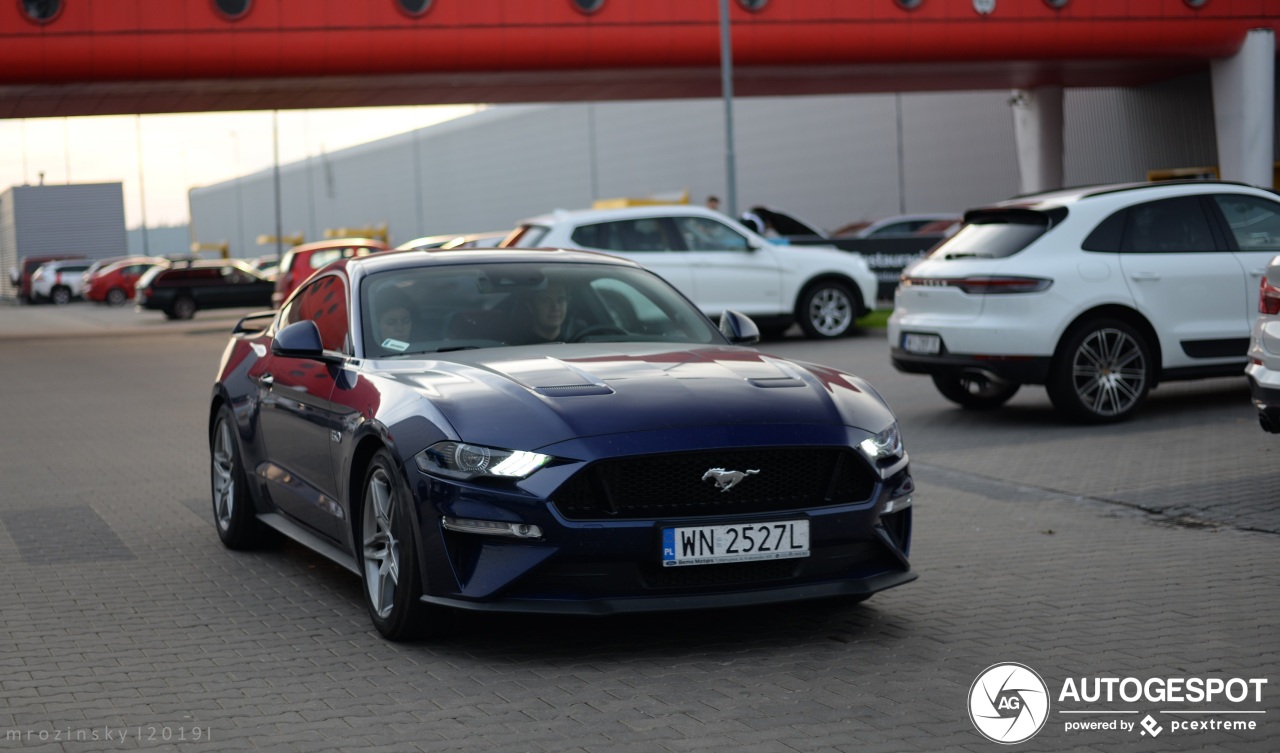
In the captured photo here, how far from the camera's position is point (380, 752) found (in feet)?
14.6

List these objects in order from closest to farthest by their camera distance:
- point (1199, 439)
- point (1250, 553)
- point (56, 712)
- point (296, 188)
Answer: point (56, 712), point (1250, 553), point (1199, 439), point (296, 188)

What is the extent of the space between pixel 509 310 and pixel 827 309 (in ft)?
52.1

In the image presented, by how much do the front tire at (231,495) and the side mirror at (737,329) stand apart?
7.61 ft

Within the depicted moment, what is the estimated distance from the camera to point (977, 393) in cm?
1320

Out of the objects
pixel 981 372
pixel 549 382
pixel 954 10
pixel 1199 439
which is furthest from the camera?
pixel 954 10

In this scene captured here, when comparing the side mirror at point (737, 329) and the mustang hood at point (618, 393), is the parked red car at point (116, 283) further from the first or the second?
the mustang hood at point (618, 393)

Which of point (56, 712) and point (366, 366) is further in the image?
point (366, 366)

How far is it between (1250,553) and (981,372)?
4779 millimetres

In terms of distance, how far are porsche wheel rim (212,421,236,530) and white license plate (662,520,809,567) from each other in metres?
Result: 3.17

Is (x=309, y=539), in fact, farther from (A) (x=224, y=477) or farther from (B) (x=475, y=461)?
(B) (x=475, y=461)

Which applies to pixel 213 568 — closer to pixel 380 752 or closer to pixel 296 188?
pixel 380 752

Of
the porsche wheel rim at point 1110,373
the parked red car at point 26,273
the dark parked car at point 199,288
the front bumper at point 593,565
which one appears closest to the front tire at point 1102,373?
the porsche wheel rim at point 1110,373

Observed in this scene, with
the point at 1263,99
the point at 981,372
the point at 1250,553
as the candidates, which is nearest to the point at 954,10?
the point at 1263,99

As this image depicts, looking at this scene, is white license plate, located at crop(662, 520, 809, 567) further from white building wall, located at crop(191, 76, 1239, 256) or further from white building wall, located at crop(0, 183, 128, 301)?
white building wall, located at crop(0, 183, 128, 301)
